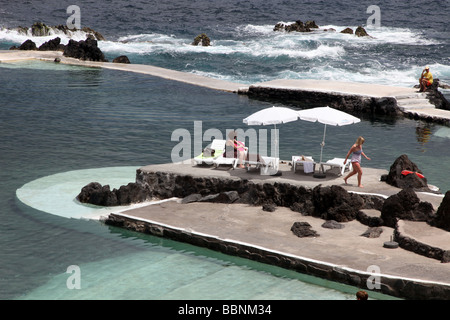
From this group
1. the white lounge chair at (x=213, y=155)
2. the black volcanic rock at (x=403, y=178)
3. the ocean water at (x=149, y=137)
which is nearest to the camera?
the ocean water at (x=149, y=137)

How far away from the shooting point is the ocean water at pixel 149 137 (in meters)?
12.2

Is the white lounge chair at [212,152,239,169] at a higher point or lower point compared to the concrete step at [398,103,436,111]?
lower

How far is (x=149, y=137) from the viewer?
24.7m

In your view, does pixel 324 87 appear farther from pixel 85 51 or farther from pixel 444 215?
pixel 85 51

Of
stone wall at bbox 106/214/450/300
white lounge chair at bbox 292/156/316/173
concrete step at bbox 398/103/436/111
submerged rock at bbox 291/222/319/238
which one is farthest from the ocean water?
white lounge chair at bbox 292/156/316/173

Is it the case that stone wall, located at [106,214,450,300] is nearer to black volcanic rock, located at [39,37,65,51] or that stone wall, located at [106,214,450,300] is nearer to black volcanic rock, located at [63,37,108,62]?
black volcanic rock, located at [63,37,108,62]

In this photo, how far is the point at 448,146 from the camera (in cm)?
2411

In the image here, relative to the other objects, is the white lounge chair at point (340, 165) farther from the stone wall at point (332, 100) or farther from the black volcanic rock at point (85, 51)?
the black volcanic rock at point (85, 51)

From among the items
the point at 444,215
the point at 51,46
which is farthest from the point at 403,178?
the point at 51,46

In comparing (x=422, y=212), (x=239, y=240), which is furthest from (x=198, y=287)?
(x=422, y=212)

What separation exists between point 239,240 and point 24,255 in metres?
4.71

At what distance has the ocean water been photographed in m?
12.2

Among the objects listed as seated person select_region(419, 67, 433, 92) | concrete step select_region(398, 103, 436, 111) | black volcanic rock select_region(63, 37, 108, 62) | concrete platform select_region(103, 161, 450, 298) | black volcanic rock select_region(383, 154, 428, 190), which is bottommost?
concrete platform select_region(103, 161, 450, 298)

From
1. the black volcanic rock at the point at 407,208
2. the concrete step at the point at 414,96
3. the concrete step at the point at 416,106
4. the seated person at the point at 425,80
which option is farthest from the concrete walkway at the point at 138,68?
the black volcanic rock at the point at 407,208
